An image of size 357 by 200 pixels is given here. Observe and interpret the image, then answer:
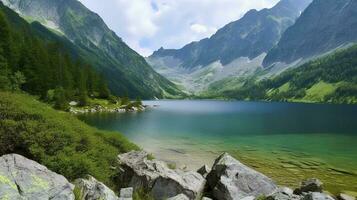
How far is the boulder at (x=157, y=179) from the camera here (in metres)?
22.0

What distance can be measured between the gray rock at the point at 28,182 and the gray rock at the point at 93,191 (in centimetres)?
133

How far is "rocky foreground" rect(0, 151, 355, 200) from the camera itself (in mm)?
15758

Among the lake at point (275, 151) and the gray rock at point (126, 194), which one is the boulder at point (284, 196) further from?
the lake at point (275, 151)

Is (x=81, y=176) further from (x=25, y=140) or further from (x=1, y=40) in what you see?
(x=1, y=40)

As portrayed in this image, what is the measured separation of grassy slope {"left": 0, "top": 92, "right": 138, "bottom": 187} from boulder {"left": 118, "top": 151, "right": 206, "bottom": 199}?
1.15 meters

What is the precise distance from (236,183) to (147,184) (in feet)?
19.2

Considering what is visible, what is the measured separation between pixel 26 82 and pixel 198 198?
82.9 metres

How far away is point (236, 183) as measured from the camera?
2361 cm

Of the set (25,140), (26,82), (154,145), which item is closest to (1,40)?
(26,82)

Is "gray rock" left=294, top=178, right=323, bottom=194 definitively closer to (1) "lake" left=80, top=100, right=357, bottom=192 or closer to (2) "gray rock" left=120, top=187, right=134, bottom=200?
(1) "lake" left=80, top=100, right=357, bottom=192

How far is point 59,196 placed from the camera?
608 inches

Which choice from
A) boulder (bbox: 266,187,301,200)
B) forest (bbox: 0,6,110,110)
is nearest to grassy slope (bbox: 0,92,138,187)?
boulder (bbox: 266,187,301,200)

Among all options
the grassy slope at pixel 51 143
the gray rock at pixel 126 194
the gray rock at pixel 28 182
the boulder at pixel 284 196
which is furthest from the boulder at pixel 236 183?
the gray rock at pixel 28 182

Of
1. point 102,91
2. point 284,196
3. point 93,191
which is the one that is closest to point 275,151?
point 284,196
